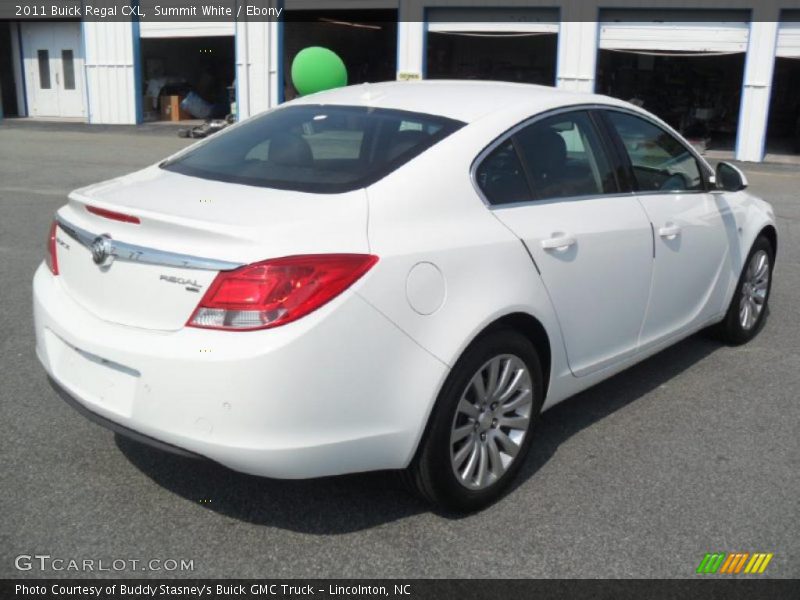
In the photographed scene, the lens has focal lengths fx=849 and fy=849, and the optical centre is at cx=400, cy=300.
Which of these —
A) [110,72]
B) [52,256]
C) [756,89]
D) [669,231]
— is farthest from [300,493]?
[110,72]

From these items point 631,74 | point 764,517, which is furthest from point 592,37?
point 764,517

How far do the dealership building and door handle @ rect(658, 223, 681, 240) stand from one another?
15692mm

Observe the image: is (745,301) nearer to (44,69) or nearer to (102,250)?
(102,250)

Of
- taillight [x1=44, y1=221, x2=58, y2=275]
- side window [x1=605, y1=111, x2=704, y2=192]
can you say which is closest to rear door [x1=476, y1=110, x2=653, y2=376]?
side window [x1=605, y1=111, x2=704, y2=192]

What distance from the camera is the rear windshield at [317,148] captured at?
3.24 metres

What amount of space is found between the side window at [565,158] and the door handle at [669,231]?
1.13ft

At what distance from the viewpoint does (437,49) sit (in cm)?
2638

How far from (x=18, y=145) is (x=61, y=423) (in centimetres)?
1672

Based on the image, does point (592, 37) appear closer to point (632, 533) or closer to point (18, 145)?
point (18, 145)

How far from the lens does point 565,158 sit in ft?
12.6

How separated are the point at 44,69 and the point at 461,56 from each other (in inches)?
530

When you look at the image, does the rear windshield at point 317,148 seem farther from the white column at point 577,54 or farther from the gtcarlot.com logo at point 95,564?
the white column at point 577,54

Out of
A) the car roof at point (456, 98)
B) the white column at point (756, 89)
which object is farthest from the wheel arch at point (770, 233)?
the white column at point (756, 89)

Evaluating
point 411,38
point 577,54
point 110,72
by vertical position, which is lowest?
point 110,72
